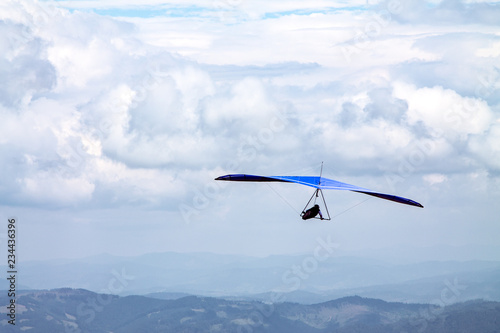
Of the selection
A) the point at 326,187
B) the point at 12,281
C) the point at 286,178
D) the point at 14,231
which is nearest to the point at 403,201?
the point at 326,187

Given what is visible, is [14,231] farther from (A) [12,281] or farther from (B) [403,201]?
(B) [403,201]

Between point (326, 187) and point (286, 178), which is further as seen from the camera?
point (286, 178)

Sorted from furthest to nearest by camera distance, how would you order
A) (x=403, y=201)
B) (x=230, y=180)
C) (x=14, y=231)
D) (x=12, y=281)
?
1. (x=12, y=281)
2. (x=14, y=231)
3. (x=230, y=180)
4. (x=403, y=201)

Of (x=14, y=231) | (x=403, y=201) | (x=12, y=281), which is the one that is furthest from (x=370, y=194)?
(x=12, y=281)

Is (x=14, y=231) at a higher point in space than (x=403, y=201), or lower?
higher

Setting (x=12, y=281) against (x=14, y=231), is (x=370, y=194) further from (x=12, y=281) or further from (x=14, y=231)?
(x=12, y=281)

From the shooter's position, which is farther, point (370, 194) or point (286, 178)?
point (286, 178)

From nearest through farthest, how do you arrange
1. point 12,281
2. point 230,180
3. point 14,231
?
point 230,180 < point 14,231 < point 12,281

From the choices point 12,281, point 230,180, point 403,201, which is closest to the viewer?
point 403,201

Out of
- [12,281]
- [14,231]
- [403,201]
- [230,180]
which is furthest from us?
[12,281]
